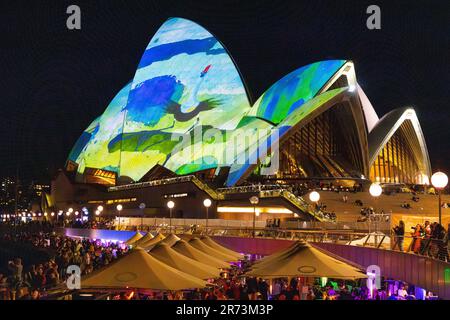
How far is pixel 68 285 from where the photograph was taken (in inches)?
365

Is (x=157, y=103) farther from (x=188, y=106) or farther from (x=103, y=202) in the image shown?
(x=103, y=202)

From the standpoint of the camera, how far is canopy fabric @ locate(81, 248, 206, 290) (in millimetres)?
8984

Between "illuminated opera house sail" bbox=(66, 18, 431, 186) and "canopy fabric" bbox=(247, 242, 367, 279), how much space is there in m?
28.5

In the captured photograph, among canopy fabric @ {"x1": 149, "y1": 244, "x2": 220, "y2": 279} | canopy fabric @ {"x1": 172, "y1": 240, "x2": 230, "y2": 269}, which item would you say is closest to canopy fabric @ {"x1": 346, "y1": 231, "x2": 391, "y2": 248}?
canopy fabric @ {"x1": 172, "y1": 240, "x2": 230, "y2": 269}

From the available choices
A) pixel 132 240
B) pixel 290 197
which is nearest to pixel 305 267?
pixel 132 240

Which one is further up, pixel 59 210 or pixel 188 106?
pixel 188 106

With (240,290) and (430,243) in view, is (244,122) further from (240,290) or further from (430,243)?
(430,243)

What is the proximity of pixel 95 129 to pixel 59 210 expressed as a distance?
10030 mm

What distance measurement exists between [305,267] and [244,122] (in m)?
35.7

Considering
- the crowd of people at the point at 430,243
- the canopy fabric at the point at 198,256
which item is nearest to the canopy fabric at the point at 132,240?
the canopy fabric at the point at 198,256

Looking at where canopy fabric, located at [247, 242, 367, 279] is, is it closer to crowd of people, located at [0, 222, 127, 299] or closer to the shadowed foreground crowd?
the shadowed foreground crowd

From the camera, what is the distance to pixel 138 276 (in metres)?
9.21

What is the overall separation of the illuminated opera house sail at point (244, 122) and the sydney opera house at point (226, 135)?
9 centimetres
